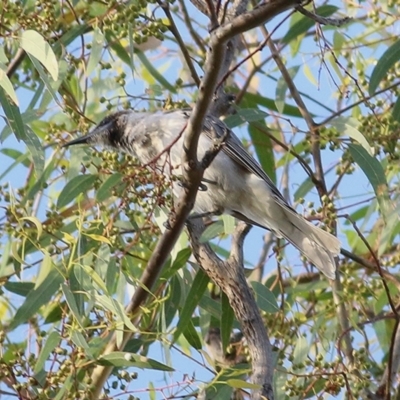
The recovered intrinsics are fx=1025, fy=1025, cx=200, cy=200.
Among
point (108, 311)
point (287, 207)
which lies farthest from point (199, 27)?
point (108, 311)

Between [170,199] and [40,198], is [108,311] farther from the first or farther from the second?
[40,198]

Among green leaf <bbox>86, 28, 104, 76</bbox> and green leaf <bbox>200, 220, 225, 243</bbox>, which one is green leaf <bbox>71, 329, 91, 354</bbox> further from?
green leaf <bbox>86, 28, 104, 76</bbox>

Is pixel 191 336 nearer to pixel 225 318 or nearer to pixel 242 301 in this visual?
pixel 225 318

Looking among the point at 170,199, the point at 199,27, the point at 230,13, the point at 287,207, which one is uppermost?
the point at 199,27

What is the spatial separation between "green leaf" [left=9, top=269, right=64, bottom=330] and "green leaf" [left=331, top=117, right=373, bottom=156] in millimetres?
1149

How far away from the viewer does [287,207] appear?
407 centimetres

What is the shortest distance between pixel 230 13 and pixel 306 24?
0.60 metres

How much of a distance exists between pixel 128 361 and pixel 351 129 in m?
1.15

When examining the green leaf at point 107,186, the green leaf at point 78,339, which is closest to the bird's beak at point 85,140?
the green leaf at point 107,186

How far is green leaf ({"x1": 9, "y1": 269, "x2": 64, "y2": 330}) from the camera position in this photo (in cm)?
361

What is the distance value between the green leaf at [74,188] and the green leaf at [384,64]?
115 cm

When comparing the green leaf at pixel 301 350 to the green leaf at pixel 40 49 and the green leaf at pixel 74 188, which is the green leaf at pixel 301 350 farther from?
the green leaf at pixel 40 49

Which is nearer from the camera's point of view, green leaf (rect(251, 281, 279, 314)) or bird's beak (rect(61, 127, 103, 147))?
green leaf (rect(251, 281, 279, 314))

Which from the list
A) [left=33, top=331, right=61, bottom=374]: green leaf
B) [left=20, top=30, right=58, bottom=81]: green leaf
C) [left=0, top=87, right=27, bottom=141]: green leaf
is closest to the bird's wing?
[left=0, top=87, right=27, bottom=141]: green leaf
